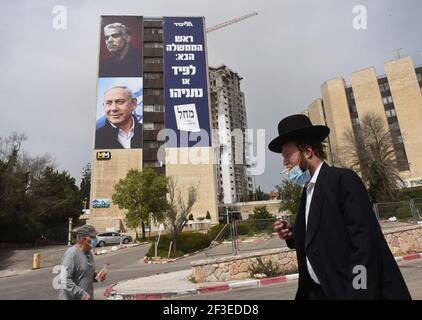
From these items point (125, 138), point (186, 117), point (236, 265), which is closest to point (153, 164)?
point (125, 138)

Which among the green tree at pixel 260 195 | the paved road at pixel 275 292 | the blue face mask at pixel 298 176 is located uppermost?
the green tree at pixel 260 195

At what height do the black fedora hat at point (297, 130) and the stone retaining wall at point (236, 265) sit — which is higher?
the black fedora hat at point (297, 130)

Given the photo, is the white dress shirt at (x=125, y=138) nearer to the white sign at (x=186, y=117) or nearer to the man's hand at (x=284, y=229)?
the white sign at (x=186, y=117)

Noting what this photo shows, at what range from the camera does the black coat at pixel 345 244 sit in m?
1.61

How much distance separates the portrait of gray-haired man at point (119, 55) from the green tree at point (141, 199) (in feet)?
79.1

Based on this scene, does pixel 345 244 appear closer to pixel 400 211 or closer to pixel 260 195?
pixel 400 211

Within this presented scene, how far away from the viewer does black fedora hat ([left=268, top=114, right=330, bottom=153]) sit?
7.07 feet

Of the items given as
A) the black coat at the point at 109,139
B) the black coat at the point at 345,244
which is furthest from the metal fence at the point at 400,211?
the black coat at the point at 109,139

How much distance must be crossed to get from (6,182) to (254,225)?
28.8 meters

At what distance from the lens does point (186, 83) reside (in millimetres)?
52500

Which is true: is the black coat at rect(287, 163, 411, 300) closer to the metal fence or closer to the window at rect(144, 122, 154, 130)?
the metal fence

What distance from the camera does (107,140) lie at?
160 ft

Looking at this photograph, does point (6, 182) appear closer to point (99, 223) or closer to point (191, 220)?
point (99, 223)
